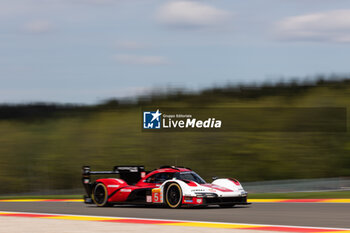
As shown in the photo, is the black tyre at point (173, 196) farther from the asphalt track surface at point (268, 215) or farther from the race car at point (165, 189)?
the asphalt track surface at point (268, 215)

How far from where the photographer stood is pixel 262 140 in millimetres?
48656

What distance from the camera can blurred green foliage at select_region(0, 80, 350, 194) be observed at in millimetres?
47156

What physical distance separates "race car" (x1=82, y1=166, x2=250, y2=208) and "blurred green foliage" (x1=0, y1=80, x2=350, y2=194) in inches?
1184

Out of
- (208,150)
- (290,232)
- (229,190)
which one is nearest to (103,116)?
(208,150)

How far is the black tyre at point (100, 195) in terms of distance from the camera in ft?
59.1

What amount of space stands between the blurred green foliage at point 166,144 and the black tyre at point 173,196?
31.2 metres

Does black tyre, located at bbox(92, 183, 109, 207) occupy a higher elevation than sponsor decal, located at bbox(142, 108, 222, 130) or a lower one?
lower

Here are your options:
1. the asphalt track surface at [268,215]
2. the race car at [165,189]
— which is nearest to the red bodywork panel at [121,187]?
the race car at [165,189]

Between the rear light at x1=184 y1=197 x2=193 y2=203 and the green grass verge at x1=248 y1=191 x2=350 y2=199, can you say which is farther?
the green grass verge at x1=248 y1=191 x2=350 y2=199

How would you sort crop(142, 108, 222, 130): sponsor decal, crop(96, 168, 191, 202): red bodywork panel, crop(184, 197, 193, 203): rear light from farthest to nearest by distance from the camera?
crop(142, 108, 222, 130): sponsor decal, crop(96, 168, 191, 202): red bodywork panel, crop(184, 197, 193, 203): rear light

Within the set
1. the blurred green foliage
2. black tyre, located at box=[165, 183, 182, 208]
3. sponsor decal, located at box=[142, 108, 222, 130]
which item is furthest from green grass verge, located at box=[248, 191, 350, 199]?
sponsor decal, located at box=[142, 108, 222, 130]

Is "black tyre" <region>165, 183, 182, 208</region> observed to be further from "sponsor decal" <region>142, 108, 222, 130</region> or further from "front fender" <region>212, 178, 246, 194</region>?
"sponsor decal" <region>142, 108, 222, 130</region>

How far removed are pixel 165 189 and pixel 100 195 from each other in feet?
9.27

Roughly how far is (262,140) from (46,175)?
75.7 ft
